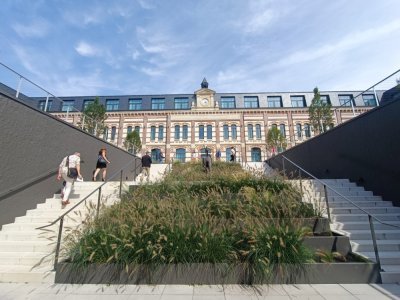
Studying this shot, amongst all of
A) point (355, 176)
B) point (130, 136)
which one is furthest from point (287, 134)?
point (355, 176)

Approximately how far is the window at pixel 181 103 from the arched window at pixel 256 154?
41.9 feet

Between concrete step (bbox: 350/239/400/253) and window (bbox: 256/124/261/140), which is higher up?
window (bbox: 256/124/261/140)

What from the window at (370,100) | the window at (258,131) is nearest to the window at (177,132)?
the window at (258,131)

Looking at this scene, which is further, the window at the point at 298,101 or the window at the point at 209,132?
the window at the point at 298,101

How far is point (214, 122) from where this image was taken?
34.2 m

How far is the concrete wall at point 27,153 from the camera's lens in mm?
6076

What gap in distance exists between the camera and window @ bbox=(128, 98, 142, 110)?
37.0 metres

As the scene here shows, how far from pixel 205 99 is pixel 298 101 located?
1514cm

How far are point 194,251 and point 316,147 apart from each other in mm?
9787

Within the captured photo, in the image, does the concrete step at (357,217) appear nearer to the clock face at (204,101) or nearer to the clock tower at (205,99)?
the clock tower at (205,99)

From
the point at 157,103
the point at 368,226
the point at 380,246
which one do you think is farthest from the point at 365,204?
the point at 157,103

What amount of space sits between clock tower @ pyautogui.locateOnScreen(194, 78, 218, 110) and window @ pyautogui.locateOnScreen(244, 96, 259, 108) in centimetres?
518

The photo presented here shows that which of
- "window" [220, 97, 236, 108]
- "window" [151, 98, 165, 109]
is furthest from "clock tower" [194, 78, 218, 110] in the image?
"window" [151, 98, 165, 109]

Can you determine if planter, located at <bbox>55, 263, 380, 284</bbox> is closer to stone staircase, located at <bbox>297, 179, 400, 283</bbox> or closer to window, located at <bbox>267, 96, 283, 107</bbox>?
stone staircase, located at <bbox>297, 179, 400, 283</bbox>
